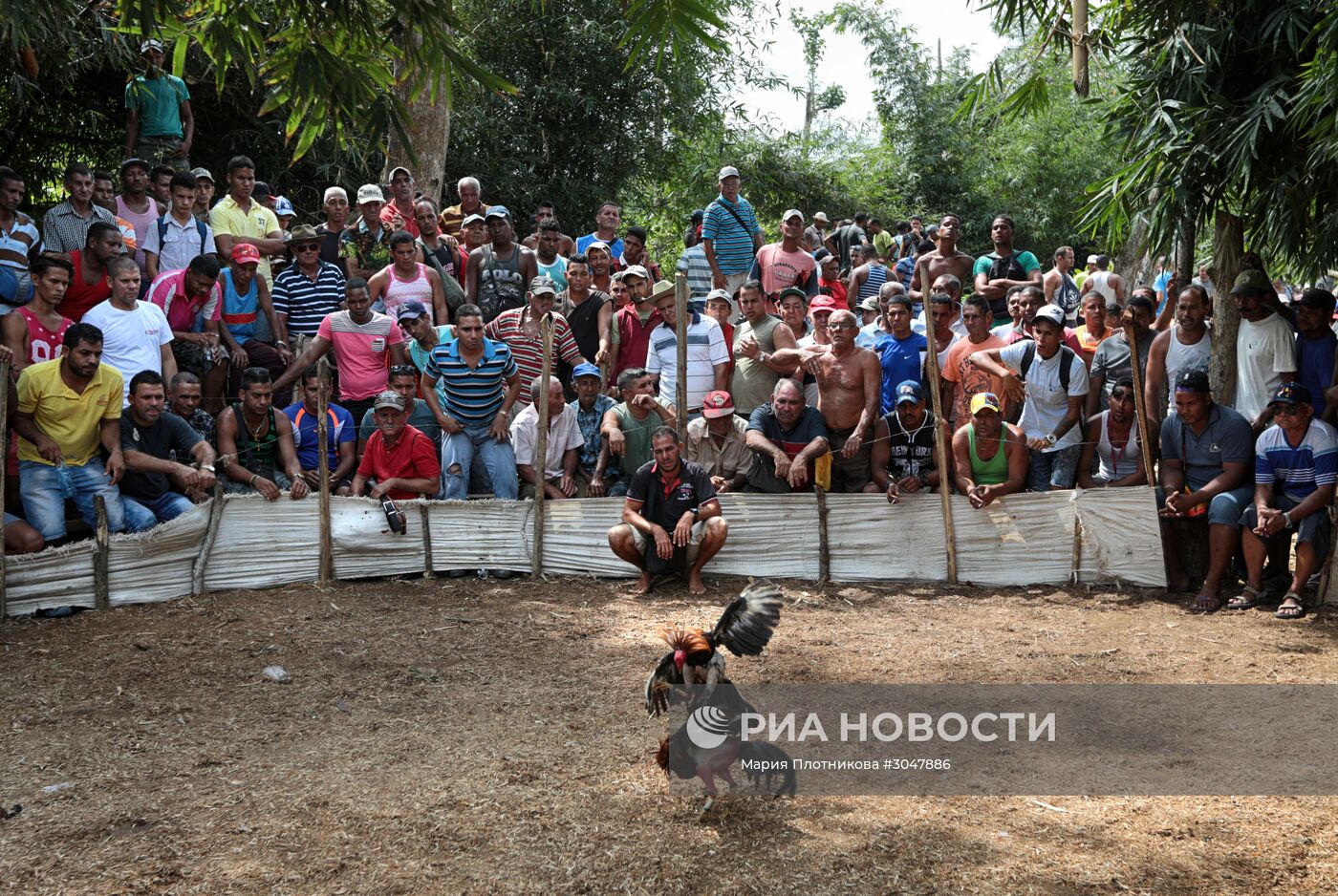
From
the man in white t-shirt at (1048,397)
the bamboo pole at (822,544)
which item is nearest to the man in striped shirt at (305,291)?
the bamboo pole at (822,544)

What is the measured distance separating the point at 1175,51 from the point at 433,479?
5.63 meters

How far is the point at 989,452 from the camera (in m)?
8.21

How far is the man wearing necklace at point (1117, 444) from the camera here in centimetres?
824

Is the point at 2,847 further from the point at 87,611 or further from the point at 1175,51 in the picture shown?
the point at 1175,51

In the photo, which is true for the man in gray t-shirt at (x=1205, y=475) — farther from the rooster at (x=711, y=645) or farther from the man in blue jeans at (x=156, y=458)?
the man in blue jeans at (x=156, y=458)

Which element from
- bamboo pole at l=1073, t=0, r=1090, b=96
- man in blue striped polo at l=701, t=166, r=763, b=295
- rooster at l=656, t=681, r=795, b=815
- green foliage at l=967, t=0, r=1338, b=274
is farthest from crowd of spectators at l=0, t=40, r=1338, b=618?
bamboo pole at l=1073, t=0, r=1090, b=96

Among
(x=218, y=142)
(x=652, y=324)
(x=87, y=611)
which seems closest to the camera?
(x=87, y=611)

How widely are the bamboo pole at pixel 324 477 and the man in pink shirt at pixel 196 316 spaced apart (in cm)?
101

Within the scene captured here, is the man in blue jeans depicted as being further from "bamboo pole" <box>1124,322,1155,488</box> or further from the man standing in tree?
"bamboo pole" <box>1124,322,1155,488</box>

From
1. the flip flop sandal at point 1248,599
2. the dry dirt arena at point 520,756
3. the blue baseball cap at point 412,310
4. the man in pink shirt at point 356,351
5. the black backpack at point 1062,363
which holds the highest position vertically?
the blue baseball cap at point 412,310

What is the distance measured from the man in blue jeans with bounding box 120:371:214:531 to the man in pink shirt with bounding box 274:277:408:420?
100 cm

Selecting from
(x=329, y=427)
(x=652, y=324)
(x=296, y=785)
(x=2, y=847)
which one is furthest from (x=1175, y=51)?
(x=2, y=847)

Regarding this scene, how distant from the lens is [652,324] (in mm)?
9477

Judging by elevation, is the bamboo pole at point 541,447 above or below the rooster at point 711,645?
above
